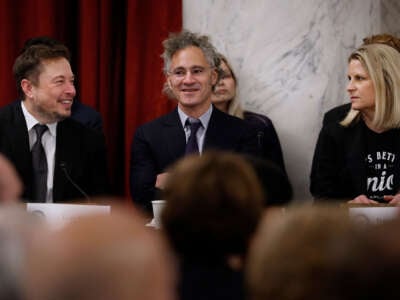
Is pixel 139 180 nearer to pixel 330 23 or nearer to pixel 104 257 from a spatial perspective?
pixel 330 23

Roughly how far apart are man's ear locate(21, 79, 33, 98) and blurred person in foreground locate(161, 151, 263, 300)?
269cm

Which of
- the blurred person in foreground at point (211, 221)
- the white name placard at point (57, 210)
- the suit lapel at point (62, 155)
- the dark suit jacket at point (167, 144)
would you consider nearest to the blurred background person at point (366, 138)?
the dark suit jacket at point (167, 144)

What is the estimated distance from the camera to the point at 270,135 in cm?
461

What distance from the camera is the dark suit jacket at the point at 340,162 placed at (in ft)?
13.2

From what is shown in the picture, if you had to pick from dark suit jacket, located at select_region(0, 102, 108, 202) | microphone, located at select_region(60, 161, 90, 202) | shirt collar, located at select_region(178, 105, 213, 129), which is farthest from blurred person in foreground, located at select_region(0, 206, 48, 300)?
shirt collar, located at select_region(178, 105, 213, 129)

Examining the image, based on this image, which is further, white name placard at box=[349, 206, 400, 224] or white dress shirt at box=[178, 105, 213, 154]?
white dress shirt at box=[178, 105, 213, 154]

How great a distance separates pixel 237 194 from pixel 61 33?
155 inches

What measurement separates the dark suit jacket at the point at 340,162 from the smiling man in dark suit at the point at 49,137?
0.97 meters

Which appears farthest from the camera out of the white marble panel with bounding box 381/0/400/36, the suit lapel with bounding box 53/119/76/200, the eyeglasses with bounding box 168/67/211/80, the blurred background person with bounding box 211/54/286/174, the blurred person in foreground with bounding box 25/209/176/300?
the white marble panel with bounding box 381/0/400/36

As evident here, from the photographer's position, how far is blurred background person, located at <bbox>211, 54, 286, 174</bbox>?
4.56 m

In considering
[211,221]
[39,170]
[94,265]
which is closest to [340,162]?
[39,170]

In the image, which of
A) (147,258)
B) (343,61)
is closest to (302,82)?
(343,61)

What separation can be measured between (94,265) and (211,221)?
1.75ft

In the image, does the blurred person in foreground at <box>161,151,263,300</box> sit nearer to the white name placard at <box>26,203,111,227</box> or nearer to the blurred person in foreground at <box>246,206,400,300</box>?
the blurred person in foreground at <box>246,206,400,300</box>
